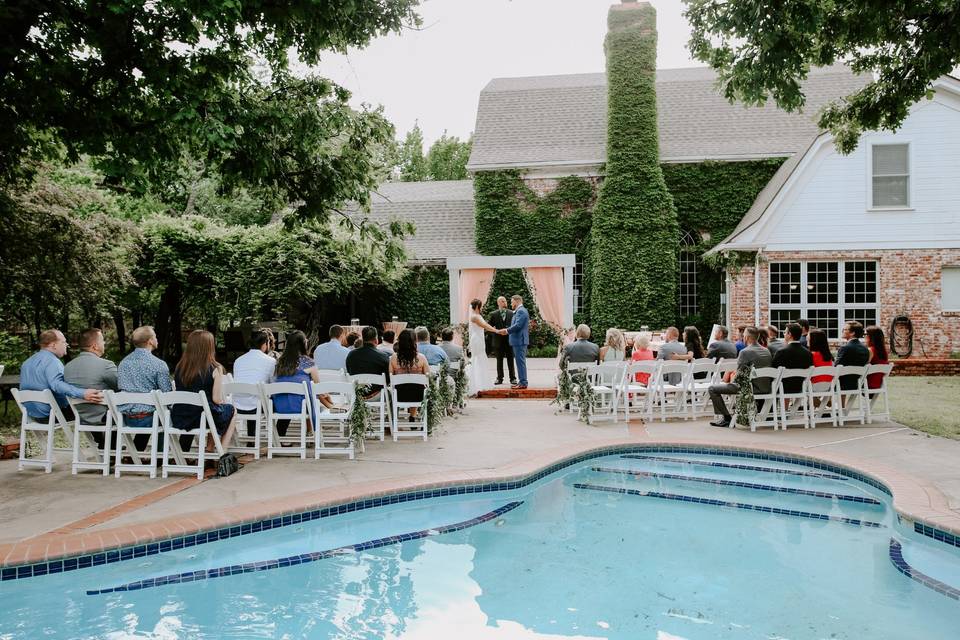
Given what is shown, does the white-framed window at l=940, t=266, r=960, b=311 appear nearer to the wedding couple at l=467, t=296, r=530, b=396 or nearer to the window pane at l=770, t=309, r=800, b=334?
the window pane at l=770, t=309, r=800, b=334

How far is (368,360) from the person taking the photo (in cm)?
871

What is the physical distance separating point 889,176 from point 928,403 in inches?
362

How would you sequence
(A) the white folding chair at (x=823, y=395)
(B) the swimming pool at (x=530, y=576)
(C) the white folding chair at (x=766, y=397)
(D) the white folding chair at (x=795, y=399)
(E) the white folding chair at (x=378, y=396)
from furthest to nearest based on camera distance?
(A) the white folding chair at (x=823, y=395), (D) the white folding chair at (x=795, y=399), (C) the white folding chair at (x=766, y=397), (E) the white folding chair at (x=378, y=396), (B) the swimming pool at (x=530, y=576)

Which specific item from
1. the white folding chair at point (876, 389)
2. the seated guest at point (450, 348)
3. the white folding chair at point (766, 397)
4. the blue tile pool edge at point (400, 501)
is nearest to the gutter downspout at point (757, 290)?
the white folding chair at point (876, 389)

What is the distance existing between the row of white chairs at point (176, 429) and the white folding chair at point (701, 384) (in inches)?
156

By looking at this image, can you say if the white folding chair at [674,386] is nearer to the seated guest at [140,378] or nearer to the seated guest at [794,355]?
the seated guest at [794,355]

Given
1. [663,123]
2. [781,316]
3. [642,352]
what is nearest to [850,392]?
[642,352]

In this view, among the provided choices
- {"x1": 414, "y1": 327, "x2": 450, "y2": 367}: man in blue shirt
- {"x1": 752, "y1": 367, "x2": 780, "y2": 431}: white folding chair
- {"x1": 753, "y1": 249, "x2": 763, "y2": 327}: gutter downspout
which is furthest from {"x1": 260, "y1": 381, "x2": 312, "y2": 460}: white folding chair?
{"x1": 753, "y1": 249, "x2": 763, "y2": 327}: gutter downspout

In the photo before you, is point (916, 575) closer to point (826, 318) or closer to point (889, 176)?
point (826, 318)

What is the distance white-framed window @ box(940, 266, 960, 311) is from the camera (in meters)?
19.0

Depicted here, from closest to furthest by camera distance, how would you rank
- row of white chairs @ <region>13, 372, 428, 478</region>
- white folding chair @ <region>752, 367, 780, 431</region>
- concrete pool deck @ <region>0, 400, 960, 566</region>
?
concrete pool deck @ <region>0, 400, 960, 566</region> < row of white chairs @ <region>13, 372, 428, 478</region> < white folding chair @ <region>752, 367, 780, 431</region>

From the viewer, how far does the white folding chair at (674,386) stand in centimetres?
1000

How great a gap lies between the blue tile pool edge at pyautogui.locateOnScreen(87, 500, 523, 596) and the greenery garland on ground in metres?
4.45

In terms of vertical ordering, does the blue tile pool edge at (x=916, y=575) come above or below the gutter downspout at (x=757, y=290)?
below
